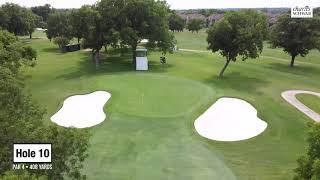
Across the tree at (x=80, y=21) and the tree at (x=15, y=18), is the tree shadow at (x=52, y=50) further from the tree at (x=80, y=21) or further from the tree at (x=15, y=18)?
the tree at (x=80, y=21)

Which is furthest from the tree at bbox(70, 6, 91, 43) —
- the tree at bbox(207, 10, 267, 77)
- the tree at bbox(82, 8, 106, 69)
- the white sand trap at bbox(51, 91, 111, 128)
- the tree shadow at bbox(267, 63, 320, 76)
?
the tree shadow at bbox(267, 63, 320, 76)

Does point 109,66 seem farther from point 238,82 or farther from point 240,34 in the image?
point 240,34

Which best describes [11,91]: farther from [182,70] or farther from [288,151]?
[182,70]

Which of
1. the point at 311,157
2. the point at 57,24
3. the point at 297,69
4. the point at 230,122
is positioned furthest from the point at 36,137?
the point at 57,24

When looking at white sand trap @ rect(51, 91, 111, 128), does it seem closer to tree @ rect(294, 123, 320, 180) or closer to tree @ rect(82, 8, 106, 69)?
tree @ rect(82, 8, 106, 69)

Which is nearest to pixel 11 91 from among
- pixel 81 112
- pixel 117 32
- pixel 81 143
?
pixel 81 143

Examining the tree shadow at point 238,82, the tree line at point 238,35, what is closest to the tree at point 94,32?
the tree line at point 238,35
